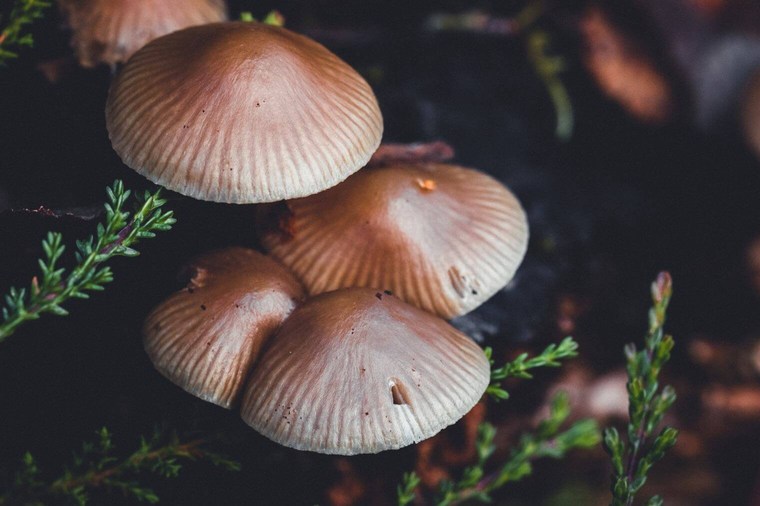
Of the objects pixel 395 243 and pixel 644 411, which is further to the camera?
pixel 395 243

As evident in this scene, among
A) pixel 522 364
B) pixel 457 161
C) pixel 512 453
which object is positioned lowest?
pixel 512 453

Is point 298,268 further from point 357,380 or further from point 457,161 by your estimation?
point 457,161

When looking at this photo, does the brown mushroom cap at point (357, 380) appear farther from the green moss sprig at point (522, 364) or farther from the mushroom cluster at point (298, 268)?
the green moss sprig at point (522, 364)

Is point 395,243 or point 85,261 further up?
point 85,261

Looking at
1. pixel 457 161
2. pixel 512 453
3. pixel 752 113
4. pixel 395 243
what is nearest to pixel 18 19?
pixel 395 243

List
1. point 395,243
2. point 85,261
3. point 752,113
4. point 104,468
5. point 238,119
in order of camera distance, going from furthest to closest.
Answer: point 752,113 < point 395,243 < point 104,468 < point 238,119 < point 85,261
